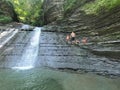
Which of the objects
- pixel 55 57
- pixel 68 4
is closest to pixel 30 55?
pixel 55 57

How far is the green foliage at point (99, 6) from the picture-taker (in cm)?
2087


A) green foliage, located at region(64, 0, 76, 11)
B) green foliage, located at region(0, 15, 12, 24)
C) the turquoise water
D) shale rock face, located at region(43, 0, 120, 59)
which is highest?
green foliage, located at region(64, 0, 76, 11)

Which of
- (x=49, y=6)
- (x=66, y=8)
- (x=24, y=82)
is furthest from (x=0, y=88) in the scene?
(x=49, y=6)

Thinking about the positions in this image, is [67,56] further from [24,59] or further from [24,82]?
[24,82]

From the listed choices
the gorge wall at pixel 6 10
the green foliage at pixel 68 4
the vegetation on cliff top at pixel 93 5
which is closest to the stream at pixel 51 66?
the vegetation on cliff top at pixel 93 5

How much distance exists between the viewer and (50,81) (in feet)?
50.6

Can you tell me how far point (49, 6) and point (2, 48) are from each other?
52.1ft

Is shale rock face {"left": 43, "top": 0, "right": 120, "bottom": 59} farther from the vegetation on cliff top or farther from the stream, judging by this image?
the stream

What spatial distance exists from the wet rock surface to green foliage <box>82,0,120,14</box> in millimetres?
4114

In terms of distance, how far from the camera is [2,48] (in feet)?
69.8

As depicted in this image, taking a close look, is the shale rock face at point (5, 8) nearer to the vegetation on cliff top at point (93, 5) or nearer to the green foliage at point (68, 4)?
the green foliage at point (68, 4)

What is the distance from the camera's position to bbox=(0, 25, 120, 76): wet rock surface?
17953 mm

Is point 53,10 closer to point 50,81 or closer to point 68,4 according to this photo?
point 68,4

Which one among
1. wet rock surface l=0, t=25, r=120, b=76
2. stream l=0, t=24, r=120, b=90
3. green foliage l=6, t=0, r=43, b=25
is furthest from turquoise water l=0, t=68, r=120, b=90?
green foliage l=6, t=0, r=43, b=25
